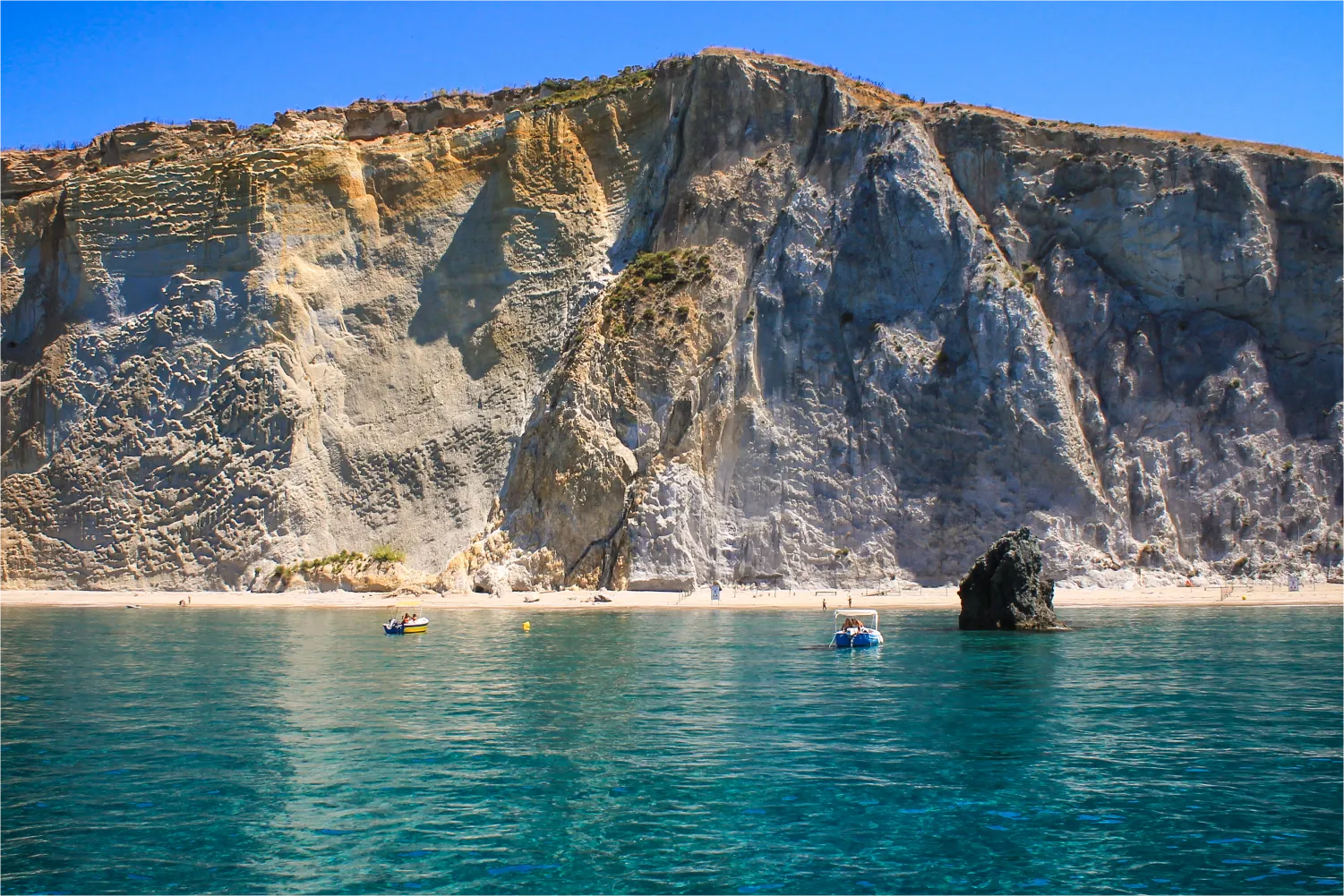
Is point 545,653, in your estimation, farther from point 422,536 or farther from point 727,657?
point 422,536

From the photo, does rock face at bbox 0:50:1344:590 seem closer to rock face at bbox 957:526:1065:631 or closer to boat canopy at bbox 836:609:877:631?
boat canopy at bbox 836:609:877:631

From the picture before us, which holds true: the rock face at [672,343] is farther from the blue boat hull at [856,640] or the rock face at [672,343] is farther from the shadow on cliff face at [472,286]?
the blue boat hull at [856,640]

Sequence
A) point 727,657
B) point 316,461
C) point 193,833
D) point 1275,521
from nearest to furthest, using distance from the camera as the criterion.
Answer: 1. point 193,833
2. point 727,657
3. point 1275,521
4. point 316,461

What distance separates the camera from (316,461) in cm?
5816

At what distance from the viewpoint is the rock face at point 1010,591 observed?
3641cm

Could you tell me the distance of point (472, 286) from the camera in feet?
202

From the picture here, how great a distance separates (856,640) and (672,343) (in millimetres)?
23777

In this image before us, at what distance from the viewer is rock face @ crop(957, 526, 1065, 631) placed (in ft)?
119

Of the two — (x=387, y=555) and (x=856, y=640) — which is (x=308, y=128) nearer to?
(x=387, y=555)

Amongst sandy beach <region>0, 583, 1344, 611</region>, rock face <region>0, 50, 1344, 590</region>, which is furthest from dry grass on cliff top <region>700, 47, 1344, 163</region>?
sandy beach <region>0, 583, 1344, 611</region>

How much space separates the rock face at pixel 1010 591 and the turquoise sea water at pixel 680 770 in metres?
3.86

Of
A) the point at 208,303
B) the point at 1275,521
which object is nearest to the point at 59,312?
the point at 208,303

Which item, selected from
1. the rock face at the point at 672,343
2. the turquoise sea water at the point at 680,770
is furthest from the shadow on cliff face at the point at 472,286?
the turquoise sea water at the point at 680,770

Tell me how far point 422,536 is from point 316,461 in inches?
267
